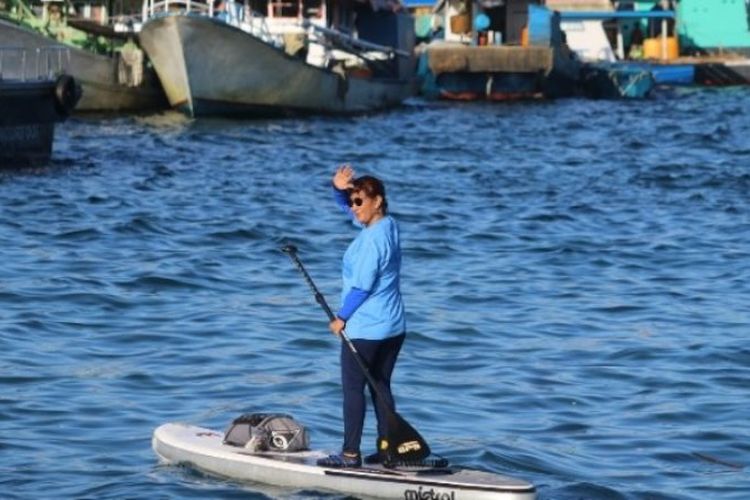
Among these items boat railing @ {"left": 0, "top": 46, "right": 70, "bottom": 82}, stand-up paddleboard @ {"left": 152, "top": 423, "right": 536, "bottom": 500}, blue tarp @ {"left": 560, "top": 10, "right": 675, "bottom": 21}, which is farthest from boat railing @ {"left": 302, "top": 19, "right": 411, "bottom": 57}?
stand-up paddleboard @ {"left": 152, "top": 423, "right": 536, "bottom": 500}

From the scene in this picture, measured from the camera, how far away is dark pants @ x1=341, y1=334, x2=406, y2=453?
10.5 m

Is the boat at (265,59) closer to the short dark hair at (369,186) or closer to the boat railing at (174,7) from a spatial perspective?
the boat railing at (174,7)

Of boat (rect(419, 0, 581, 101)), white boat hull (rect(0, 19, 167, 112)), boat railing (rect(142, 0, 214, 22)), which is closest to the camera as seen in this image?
white boat hull (rect(0, 19, 167, 112))

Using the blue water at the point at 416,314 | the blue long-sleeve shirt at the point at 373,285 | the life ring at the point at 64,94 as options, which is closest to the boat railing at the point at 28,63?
the blue water at the point at 416,314

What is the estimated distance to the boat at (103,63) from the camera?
140ft

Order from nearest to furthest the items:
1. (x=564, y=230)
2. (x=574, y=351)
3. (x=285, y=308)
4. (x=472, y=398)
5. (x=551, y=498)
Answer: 1. (x=551, y=498)
2. (x=472, y=398)
3. (x=574, y=351)
4. (x=285, y=308)
5. (x=564, y=230)

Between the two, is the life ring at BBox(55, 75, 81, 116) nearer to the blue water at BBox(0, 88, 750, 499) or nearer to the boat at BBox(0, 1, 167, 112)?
the blue water at BBox(0, 88, 750, 499)

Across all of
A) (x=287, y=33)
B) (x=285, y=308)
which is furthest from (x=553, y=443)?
(x=287, y=33)

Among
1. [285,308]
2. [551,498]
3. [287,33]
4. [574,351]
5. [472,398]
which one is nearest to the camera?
[551,498]

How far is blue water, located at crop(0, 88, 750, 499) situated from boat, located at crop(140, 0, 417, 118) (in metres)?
7.42

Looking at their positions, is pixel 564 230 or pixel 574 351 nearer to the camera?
pixel 574 351

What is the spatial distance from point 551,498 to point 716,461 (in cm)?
159

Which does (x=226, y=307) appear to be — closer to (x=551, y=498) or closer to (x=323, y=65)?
(x=551, y=498)

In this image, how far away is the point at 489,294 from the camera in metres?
18.6
